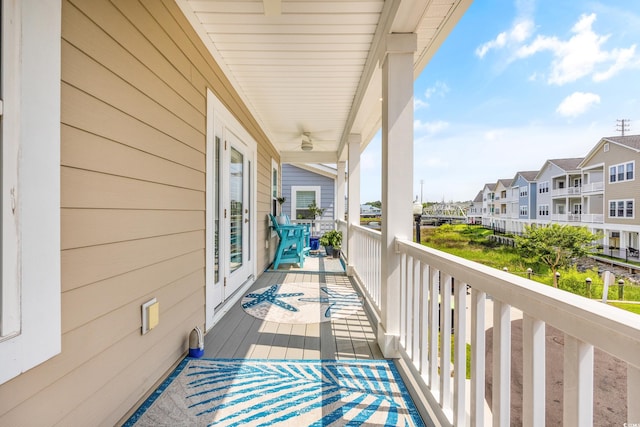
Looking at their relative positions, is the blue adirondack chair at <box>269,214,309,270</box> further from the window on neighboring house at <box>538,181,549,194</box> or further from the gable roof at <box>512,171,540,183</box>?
the window on neighboring house at <box>538,181,549,194</box>

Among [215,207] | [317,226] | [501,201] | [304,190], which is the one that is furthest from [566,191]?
[304,190]

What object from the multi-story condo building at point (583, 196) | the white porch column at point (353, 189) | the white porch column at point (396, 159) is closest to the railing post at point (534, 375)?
the multi-story condo building at point (583, 196)

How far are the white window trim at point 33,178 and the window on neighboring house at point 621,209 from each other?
6.35ft

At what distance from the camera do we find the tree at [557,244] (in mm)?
1117

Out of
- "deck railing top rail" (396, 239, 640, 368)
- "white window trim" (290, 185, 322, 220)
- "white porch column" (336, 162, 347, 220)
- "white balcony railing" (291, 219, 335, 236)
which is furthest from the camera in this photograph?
"white window trim" (290, 185, 322, 220)

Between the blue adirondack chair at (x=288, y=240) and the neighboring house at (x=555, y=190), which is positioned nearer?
the neighboring house at (x=555, y=190)

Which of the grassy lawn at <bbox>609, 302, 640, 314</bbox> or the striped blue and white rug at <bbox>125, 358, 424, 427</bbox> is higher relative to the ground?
the grassy lawn at <bbox>609, 302, 640, 314</bbox>

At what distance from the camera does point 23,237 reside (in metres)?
0.98

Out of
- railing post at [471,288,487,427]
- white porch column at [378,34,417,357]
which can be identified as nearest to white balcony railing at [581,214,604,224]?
railing post at [471,288,487,427]

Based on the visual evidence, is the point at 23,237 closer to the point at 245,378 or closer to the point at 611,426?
the point at 245,378

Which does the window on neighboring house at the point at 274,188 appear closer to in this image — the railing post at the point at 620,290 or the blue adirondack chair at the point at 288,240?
the blue adirondack chair at the point at 288,240

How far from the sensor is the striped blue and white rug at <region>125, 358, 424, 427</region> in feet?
5.06

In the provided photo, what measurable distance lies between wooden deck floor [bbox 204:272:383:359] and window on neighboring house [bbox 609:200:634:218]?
5.35 ft

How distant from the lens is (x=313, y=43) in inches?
98.8
